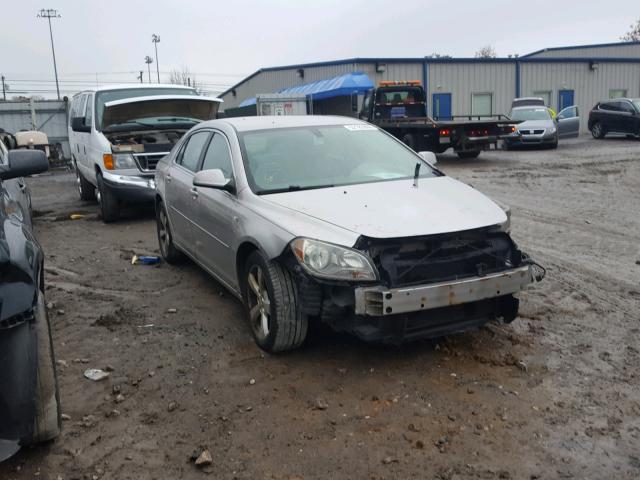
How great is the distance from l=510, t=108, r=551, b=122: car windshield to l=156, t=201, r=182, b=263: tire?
58.0ft

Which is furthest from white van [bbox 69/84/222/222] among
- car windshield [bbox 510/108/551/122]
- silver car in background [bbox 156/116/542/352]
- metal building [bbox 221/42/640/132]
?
metal building [bbox 221/42/640/132]

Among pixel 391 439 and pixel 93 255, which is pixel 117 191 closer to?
pixel 93 255

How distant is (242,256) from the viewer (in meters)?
4.58

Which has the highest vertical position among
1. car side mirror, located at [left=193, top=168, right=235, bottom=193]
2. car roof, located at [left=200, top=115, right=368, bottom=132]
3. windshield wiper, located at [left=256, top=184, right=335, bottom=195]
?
car roof, located at [left=200, top=115, right=368, bottom=132]

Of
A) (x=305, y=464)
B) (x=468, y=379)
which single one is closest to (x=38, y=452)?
(x=305, y=464)

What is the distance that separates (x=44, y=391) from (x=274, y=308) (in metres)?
1.51

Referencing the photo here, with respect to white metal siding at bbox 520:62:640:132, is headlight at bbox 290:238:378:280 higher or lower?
lower

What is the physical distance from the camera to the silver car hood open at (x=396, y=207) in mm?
3891

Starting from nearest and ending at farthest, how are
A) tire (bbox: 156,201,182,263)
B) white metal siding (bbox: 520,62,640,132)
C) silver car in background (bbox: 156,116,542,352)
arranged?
silver car in background (bbox: 156,116,542,352) < tire (bbox: 156,201,182,263) < white metal siding (bbox: 520,62,640,132)

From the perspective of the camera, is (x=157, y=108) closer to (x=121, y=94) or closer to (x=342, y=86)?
(x=121, y=94)

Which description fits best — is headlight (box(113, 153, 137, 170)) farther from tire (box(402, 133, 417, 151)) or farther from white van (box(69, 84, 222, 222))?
tire (box(402, 133, 417, 151))

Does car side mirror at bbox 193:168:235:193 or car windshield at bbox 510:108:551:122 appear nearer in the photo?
car side mirror at bbox 193:168:235:193

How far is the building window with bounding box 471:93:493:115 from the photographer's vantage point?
111ft

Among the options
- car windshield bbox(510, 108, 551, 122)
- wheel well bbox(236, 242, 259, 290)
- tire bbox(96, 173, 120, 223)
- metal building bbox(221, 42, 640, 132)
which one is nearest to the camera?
wheel well bbox(236, 242, 259, 290)
